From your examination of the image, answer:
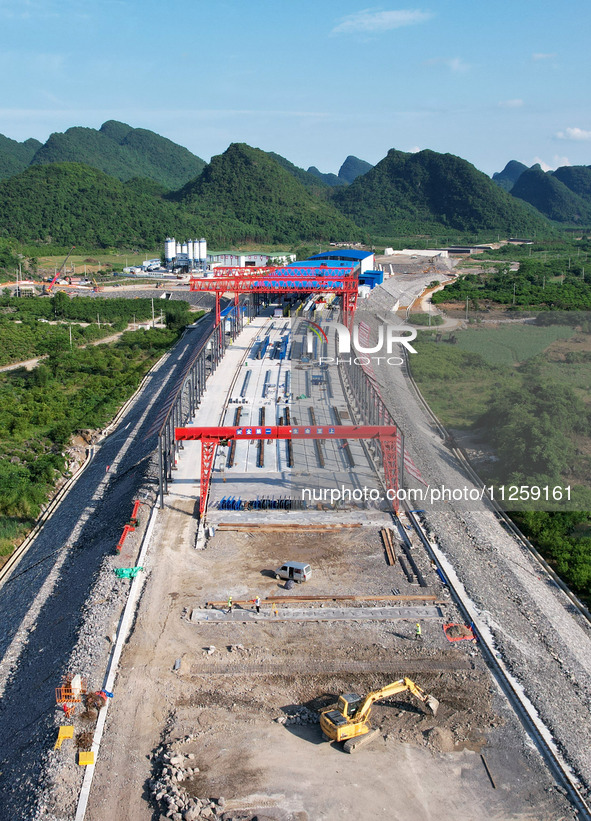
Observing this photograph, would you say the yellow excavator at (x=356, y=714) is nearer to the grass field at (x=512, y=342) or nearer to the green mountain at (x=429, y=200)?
the grass field at (x=512, y=342)

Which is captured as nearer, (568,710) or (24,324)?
(568,710)

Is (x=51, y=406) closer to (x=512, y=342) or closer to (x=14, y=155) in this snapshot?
Result: (x=512, y=342)

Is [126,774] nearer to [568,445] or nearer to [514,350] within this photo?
[568,445]

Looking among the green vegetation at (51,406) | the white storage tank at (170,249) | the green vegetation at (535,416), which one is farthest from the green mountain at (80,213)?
the green vegetation at (535,416)

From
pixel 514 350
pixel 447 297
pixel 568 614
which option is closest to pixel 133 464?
pixel 514 350

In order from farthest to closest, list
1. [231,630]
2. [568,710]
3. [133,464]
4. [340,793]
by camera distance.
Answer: [133,464] → [231,630] → [568,710] → [340,793]

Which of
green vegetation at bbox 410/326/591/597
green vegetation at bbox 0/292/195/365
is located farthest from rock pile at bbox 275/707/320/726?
green vegetation at bbox 0/292/195/365
